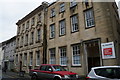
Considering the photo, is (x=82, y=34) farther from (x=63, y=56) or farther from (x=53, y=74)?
(x=53, y=74)

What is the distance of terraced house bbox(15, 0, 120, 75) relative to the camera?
1221 centimetres

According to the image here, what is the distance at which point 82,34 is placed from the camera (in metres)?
14.2

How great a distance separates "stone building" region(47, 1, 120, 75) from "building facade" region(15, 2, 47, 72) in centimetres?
196

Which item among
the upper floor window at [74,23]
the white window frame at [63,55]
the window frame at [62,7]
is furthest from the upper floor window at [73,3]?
the white window frame at [63,55]

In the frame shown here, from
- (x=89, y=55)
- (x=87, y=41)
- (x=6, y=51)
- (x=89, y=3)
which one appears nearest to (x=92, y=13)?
(x=89, y=3)

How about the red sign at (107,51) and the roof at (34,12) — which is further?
the roof at (34,12)

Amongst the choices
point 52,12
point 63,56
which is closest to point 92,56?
point 63,56

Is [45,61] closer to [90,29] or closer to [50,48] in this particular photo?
[50,48]

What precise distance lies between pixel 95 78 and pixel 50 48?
12.7m

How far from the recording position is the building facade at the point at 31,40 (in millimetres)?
20592

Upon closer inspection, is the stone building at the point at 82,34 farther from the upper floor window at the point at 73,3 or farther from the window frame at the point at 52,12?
the window frame at the point at 52,12

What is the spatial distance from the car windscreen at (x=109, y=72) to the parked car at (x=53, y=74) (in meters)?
3.59

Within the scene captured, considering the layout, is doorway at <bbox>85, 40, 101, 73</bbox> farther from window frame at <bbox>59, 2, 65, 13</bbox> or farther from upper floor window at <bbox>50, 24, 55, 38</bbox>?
window frame at <bbox>59, 2, 65, 13</bbox>

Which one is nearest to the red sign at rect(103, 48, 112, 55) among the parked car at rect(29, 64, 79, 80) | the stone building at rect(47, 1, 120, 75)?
the stone building at rect(47, 1, 120, 75)
